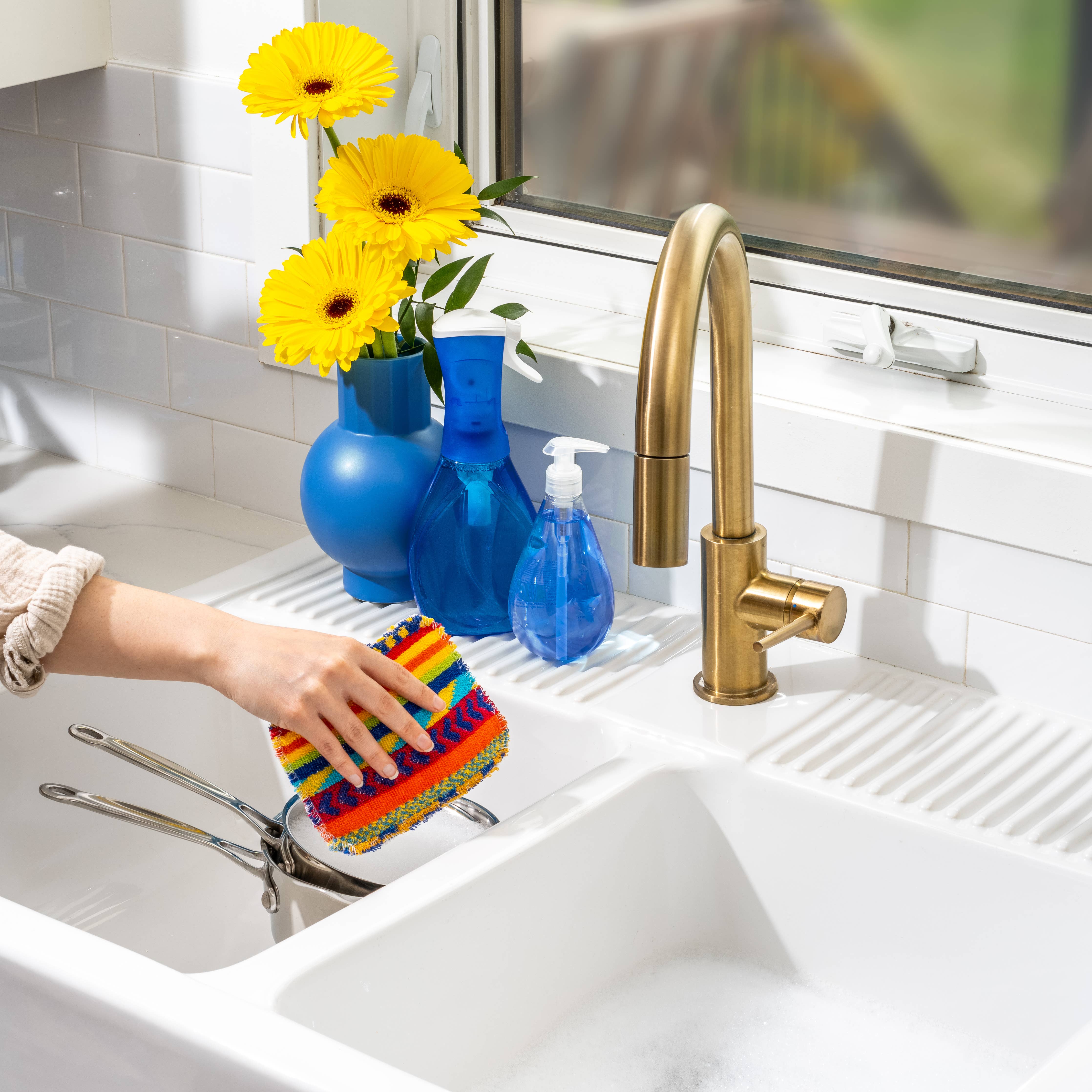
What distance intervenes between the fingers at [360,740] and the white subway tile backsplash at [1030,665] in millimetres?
471

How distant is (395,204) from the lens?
109 cm

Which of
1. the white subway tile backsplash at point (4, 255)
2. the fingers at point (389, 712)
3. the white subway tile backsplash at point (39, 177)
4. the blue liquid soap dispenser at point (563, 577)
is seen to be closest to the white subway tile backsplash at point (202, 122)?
the white subway tile backsplash at point (39, 177)

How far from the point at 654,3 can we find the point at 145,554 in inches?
26.6

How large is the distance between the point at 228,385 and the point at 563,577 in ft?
1.70

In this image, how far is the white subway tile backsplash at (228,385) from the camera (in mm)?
1423

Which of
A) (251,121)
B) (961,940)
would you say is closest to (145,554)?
(251,121)

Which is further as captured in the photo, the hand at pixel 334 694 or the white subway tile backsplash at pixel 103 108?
the white subway tile backsplash at pixel 103 108

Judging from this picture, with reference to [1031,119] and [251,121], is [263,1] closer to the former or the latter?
[251,121]

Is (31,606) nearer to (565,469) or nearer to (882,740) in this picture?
(565,469)

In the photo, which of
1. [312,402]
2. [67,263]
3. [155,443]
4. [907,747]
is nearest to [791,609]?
[907,747]

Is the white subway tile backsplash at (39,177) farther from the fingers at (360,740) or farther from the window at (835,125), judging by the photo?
the fingers at (360,740)

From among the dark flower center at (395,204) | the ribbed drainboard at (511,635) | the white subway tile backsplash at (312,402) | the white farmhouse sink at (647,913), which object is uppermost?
the dark flower center at (395,204)

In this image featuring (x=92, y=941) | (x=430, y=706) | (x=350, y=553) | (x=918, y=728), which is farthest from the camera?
(x=350, y=553)

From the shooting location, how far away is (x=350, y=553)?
3.93 ft
